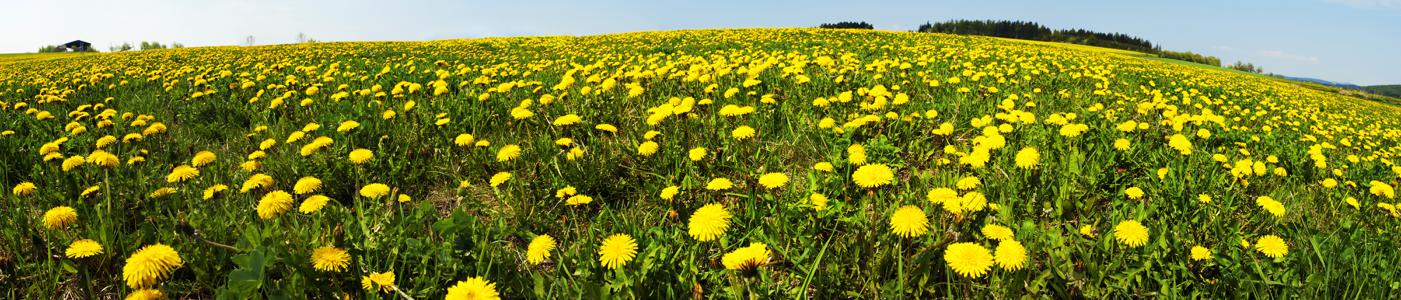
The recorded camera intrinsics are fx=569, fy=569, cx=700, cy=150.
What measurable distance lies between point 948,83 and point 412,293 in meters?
5.66

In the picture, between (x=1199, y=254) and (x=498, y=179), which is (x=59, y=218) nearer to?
(x=498, y=179)

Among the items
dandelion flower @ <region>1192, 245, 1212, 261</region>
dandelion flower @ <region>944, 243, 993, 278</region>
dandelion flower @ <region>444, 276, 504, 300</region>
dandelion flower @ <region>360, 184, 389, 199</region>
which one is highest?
dandelion flower @ <region>360, 184, 389, 199</region>

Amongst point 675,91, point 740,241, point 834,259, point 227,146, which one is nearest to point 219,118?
point 227,146

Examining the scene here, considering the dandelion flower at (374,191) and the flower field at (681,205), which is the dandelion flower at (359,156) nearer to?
the flower field at (681,205)

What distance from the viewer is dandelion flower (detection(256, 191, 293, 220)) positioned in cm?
197

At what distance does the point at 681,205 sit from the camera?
2201mm

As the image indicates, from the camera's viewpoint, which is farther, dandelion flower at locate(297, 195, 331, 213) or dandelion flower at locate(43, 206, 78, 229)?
dandelion flower at locate(297, 195, 331, 213)

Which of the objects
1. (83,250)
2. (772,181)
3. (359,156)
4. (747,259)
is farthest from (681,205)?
(83,250)

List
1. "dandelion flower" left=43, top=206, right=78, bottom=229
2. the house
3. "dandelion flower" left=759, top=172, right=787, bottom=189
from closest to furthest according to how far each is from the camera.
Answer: "dandelion flower" left=43, top=206, right=78, bottom=229, "dandelion flower" left=759, top=172, right=787, bottom=189, the house

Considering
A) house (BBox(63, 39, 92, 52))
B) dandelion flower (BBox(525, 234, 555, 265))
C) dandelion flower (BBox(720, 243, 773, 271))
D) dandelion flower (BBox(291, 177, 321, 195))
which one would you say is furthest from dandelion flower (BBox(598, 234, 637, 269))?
house (BBox(63, 39, 92, 52))

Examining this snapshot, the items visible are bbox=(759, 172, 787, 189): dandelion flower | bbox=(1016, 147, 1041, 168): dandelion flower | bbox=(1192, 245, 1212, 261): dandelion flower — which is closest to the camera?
bbox=(1192, 245, 1212, 261): dandelion flower

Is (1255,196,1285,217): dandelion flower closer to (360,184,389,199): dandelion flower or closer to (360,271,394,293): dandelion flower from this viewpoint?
(360,271,394,293): dandelion flower

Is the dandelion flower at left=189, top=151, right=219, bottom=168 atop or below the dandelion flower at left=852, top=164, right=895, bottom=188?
below

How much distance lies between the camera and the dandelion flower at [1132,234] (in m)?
1.86
